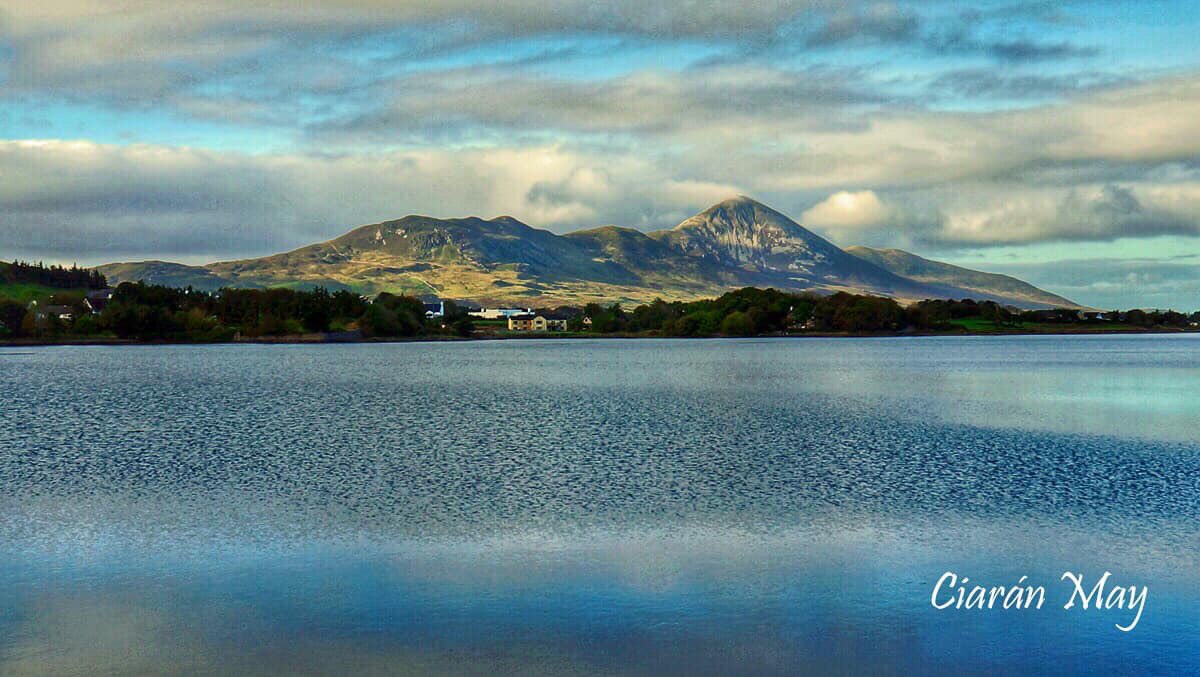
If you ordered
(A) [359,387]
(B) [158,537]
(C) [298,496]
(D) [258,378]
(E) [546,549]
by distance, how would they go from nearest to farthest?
1. (E) [546,549]
2. (B) [158,537]
3. (C) [298,496]
4. (A) [359,387]
5. (D) [258,378]

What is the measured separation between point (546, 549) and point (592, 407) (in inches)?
1445

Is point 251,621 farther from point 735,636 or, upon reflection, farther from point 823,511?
point 823,511

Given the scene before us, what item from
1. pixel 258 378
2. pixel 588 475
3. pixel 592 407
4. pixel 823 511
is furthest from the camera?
pixel 258 378

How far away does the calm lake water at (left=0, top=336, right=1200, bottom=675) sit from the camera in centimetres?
1368

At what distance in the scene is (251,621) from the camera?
587 inches

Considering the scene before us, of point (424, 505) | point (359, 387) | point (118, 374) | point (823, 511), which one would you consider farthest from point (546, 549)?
point (118, 374)

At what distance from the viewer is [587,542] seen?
20.2m

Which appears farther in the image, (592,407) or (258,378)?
(258,378)

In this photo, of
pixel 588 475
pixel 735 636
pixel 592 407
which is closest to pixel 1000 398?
pixel 592 407

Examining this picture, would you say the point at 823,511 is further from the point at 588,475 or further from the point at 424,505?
the point at 424,505

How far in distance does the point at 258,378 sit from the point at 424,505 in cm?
7069

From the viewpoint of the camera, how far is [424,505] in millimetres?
24688

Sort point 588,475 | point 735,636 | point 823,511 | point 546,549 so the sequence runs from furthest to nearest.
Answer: point 588,475 < point 823,511 < point 546,549 < point 735,636

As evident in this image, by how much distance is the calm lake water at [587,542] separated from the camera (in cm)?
1368
